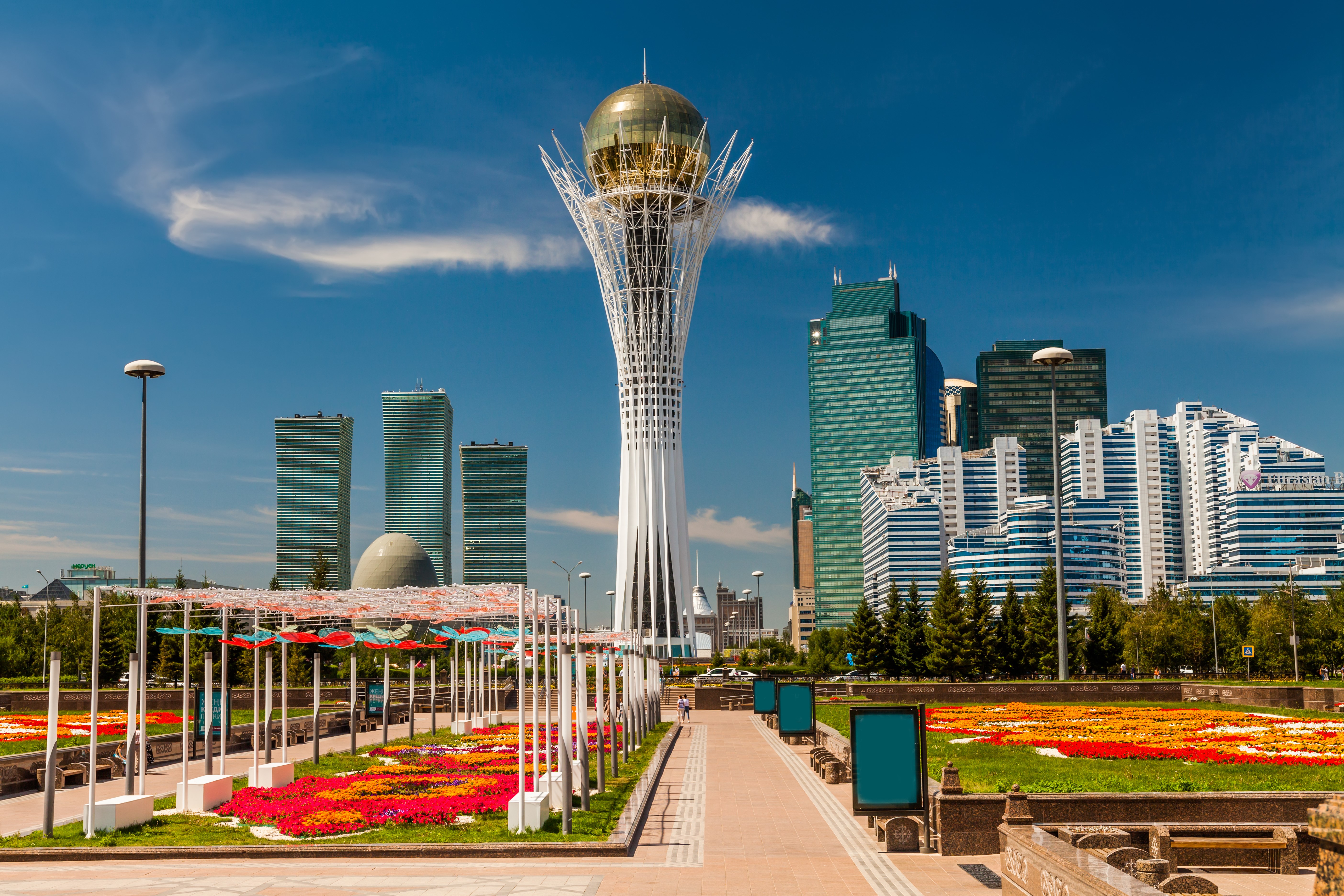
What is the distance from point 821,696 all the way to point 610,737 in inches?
972

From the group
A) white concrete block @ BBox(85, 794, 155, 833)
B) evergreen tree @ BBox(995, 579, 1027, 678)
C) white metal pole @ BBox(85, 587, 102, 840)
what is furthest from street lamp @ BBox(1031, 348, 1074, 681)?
white metal pole @ BBox(85, 587, 102, 840)

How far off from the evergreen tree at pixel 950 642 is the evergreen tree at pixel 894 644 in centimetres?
362

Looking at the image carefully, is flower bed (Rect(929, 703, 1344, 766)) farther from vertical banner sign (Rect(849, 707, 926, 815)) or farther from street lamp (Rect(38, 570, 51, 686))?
street lamp (Rect(38, 570, 51, 686))

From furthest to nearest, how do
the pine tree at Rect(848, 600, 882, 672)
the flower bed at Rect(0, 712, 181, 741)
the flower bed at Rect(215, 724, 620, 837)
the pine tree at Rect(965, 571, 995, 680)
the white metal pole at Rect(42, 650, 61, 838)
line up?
1. the pine tree at Rect(848, 600, 882, 672)
2. the pine tree at Rect(965, 571, 995, 680)
3. the flower bed at Rect(0, 712, 181, 741)
4. the flower bed at Rect(215, 724, 620, 837)
5. the white metal pole at Rect(42, 650, 61, 838)

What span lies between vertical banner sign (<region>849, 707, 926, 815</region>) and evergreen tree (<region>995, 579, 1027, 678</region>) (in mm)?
49793

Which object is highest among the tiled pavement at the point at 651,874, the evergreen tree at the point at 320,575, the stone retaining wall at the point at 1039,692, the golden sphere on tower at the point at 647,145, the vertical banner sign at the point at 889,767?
the golden sphere on tower at the point at 647,145

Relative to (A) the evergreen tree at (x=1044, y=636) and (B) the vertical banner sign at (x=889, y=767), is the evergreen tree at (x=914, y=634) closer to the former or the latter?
(A) the evergreen tree at (x=1044, y=636)

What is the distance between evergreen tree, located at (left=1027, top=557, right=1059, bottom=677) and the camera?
62.8m

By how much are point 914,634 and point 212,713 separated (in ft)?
177

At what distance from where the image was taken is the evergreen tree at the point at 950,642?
62219 mm

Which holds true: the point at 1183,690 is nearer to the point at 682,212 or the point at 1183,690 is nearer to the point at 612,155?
the point at 682,212

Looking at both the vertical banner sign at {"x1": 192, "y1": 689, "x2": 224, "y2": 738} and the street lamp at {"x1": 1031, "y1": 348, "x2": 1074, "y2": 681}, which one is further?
the street lamp at {"x1": 1031, "y1": 348, "x2": 1074, "y2": 681}

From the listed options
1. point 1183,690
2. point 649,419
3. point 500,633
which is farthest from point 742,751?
point 649,419

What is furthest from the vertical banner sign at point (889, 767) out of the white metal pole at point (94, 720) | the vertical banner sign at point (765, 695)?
the vertical banner sign at point (765, 695)
